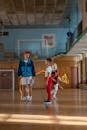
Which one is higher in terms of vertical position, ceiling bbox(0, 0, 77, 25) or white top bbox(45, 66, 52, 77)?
ceiling bbox(0, 0, 77, 25)

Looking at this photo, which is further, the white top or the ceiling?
the ceiling

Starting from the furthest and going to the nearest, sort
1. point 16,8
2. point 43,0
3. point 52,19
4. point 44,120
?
point 52,19
point 16,8
point 43,0
point 44,120

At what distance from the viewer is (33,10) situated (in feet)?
139

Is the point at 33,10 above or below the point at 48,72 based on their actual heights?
above

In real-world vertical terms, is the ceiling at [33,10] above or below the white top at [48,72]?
above

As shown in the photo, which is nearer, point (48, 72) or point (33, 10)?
point (48, 72)

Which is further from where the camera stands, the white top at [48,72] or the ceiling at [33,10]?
the ceiling at [33,10]

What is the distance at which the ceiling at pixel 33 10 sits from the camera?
38250mm

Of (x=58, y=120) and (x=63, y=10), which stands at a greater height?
(x=63, y=10)

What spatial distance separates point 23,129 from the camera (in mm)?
9039

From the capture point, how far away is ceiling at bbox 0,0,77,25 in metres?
38.2

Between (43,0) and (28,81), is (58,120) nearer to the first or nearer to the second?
(28,81)

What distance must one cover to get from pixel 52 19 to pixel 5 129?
130 feet

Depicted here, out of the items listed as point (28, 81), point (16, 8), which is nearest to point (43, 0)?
point (16, 8)
